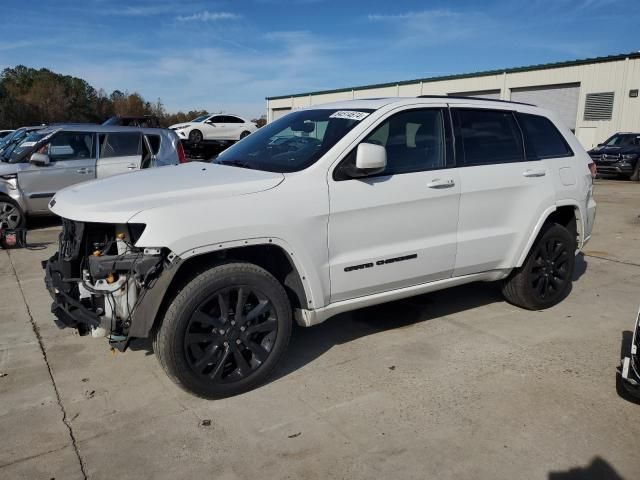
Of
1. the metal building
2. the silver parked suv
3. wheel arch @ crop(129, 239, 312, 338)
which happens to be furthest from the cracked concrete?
the metal building

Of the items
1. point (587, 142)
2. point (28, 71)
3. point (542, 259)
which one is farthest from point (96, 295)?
point (28, 71)

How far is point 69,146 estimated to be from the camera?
9273 millimetres

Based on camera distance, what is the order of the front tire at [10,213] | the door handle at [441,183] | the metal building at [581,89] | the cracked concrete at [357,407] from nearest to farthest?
the cracked concrete at [357,407] → the door handle at [441,183] → the front tire at [10,213] → the metal building at [581,89]

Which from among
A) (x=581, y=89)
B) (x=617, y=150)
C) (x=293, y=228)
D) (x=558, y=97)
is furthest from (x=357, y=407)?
(x=558, y=97)

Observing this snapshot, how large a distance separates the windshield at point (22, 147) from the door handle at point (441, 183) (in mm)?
7594

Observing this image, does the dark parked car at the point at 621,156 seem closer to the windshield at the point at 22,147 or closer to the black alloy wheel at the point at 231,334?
the windshield at the point at 22,147

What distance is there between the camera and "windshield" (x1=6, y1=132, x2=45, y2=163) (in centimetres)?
892

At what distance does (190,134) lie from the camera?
23.7m

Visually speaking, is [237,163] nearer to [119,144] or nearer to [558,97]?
[119,144]

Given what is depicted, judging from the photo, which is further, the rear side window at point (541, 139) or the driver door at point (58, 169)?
the driver door at point (58, 169)

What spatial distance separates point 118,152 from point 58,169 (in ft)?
3.38

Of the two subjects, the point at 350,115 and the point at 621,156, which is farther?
the point at 621,156

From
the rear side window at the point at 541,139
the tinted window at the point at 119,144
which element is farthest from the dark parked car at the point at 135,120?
the rear side window at the point at 541,139

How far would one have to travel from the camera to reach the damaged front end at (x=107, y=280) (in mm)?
3117
